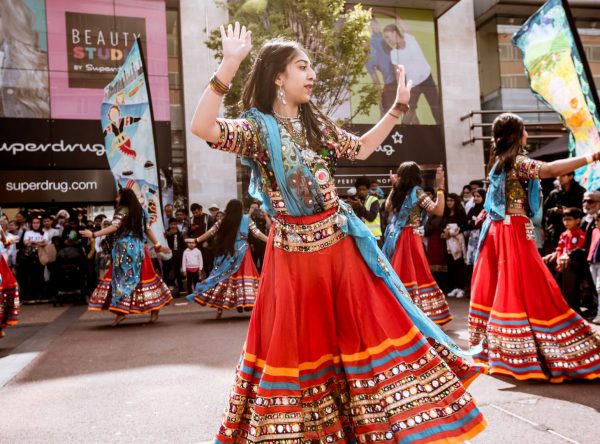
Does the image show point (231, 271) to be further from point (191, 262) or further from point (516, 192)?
point (516, 192)

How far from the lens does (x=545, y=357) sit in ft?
13.6

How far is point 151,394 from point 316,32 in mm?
9986

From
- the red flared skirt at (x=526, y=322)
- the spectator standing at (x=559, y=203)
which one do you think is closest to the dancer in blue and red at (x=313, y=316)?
the red flared skirt at (x=526, y=322)

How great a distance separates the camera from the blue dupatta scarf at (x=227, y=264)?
27.9 ft

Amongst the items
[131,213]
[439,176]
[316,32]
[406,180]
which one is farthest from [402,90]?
[316,32]

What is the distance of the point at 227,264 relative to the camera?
862 cm

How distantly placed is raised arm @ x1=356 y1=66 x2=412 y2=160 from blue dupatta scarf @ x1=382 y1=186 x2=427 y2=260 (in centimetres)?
370

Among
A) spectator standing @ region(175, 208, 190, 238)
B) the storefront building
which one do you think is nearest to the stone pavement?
spectator standing @ region(175, 208, 190, 238)

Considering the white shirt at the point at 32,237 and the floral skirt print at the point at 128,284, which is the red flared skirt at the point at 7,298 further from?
the white shirt at the point at 32,237

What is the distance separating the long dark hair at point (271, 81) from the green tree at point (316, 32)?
955 cm

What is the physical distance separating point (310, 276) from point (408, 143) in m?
16.5

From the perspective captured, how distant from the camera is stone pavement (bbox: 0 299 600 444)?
325 centimetres

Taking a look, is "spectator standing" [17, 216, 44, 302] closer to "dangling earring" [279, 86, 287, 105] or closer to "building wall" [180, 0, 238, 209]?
"building wall" [180, 0, 238, 209]

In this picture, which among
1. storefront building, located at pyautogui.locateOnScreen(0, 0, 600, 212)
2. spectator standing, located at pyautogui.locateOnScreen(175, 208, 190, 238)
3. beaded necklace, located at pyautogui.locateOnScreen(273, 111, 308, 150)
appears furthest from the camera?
storefront building, located at pyautogui.locateOnScreen(0, 0, 600, 212)
